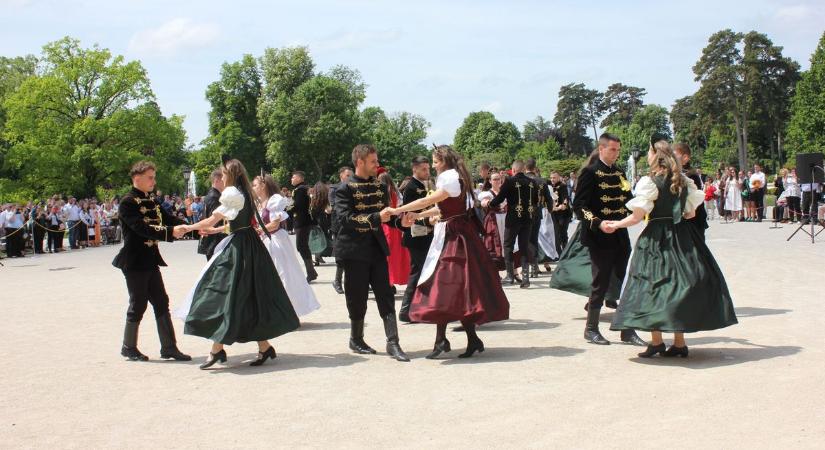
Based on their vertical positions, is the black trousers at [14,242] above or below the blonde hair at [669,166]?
below

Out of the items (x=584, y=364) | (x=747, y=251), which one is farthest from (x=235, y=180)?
(x=747, y=251)

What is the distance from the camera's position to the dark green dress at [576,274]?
9.78m

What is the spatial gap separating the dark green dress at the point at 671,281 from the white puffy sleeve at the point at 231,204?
11.7ft

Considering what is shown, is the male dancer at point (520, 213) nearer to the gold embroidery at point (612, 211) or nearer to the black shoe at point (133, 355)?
the gold embroidery at point (612, 211)

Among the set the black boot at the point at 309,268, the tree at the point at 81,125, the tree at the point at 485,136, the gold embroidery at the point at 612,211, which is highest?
the tree at the point at 485,136

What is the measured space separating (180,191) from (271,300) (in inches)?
3279

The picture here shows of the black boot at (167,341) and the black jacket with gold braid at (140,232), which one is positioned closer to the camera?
the black jacket with gold braid at (140,232)

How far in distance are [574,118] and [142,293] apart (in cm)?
13397

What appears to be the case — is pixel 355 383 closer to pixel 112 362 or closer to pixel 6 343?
pixel 112 362

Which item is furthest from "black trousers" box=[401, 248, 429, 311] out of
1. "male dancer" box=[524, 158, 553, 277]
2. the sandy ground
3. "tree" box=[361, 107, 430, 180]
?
"tree" box=[361, 107, 430, 180]

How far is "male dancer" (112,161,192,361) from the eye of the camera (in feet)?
26.8

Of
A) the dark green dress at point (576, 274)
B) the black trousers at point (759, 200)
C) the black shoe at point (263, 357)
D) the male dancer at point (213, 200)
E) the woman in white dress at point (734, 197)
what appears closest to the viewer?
the black shoe at point (263, 357)

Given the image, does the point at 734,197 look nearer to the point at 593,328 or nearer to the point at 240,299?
the point at 593,328

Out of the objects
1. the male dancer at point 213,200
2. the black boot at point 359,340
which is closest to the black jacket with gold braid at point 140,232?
the male dancer at point 213,200
